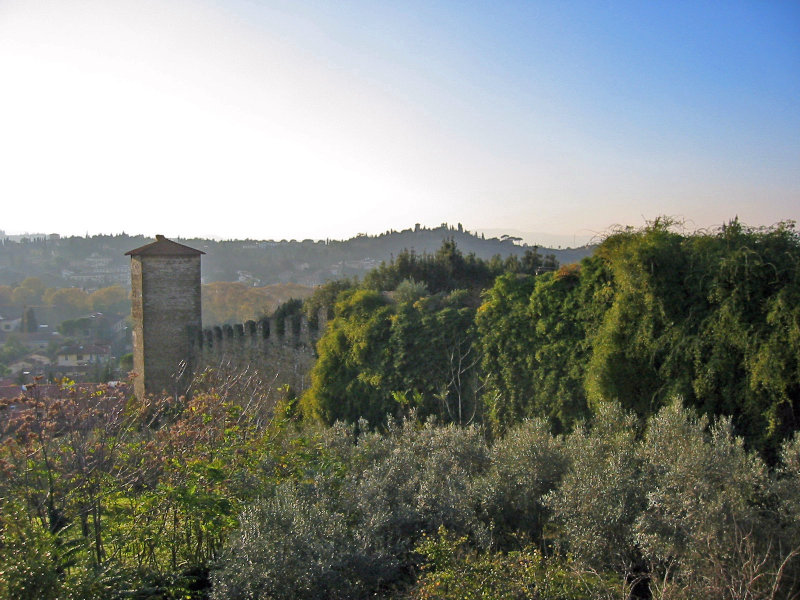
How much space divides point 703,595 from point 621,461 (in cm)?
128

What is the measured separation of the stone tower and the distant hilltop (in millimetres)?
23594

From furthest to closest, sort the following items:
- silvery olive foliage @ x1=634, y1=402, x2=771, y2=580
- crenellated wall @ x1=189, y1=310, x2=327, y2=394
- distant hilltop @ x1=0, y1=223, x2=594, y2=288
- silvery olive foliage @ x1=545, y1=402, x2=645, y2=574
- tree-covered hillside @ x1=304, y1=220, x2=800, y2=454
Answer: distant hilltop @ x1=0, y1=223, x2=594, y2=288 < crenellated wall @ x1=189, y1=310, x2=327, y2=394 < tree-covered hillside @ x1=304, y1=220, x2=800, y2=454 < silvery olive foliage @ x1=545, y1=402, x2=645, y2=574 < silvery olive foliage @ x1=634, y1=402, x2=771, y2=580

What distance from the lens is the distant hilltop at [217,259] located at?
4566cm

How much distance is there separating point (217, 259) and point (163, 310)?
124 feet

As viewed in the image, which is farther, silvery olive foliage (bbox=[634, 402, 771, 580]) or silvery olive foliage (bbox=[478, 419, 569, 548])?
silvery olive foliage (bbox=[478, 419, 569, 548])

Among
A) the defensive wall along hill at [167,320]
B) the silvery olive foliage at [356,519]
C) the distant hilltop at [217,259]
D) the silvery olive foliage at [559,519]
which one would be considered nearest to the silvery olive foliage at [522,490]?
the silvery olive foliage at [559,519]

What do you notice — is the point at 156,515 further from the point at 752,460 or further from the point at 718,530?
the point at 752,460

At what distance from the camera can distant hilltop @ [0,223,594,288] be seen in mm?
45656

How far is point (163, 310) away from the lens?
17422 millimetres

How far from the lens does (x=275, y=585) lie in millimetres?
4258

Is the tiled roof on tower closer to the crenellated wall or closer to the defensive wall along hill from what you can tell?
the defensive wall along hill

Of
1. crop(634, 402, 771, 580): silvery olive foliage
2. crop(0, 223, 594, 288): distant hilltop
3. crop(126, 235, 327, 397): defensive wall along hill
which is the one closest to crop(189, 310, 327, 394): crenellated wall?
crop(126, 235, 327, 397): defensive wall along hill

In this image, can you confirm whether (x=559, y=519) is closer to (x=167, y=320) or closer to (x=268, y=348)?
(x=268, y=348)

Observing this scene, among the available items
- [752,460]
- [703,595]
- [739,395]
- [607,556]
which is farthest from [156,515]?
[739,395]
